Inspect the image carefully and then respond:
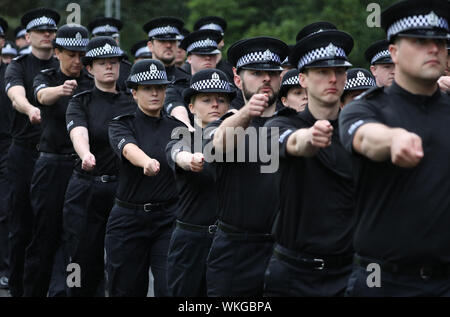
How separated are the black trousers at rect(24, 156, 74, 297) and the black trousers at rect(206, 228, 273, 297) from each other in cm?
375

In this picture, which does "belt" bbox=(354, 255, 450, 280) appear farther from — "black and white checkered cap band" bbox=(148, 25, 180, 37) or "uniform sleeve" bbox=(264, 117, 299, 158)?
"black and white checkered cap band" bbox=(148, 25, 180, 37)

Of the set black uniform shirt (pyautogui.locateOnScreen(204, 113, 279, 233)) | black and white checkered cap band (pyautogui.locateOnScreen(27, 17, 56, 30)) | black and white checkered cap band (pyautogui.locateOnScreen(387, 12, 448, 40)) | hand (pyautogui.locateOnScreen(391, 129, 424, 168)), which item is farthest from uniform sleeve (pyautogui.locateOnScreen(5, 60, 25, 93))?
hand (pyautogui.locateOnScreen(391, 129, 424, 168))

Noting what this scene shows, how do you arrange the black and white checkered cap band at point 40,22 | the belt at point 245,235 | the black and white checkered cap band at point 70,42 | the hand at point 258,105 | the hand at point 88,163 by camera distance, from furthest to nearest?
the black and white checkered cap band at point 40,22 → the black and white checkered cap band at point 70,42 → the hand at point 88,163 → the belt at point 245,235 → the hand at point 258,105

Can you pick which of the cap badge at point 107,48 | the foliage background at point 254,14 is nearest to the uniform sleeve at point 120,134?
the cap badge at point 107,48

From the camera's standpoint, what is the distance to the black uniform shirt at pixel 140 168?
8.66 meters

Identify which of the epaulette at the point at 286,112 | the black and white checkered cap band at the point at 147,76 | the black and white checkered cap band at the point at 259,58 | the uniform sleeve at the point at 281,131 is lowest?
the uniform sleeve at the point at 281,131

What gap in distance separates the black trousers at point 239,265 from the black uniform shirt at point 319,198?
34.0 inches

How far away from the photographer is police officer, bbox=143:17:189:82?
37.0 feet

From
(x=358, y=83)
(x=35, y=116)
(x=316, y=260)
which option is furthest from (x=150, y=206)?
(x=316, y=260)

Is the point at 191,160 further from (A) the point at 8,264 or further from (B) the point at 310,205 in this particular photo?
(A) the point at 8,264

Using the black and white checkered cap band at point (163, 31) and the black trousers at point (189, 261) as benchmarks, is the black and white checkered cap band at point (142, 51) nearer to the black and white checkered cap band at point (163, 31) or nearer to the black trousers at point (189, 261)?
the black and white checkered cap band at point (163, 31)
